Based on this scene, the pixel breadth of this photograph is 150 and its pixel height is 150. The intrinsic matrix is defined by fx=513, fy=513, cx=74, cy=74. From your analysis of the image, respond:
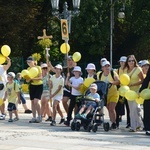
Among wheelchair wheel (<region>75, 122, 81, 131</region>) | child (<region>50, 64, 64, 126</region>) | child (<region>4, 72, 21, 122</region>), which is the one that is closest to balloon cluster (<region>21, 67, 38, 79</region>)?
child (<region>50, 64, 64, 126</region>)

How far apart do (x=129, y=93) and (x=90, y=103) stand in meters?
1.08

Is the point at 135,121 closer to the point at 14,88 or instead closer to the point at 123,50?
the point at 14,88

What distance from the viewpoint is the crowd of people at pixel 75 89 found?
43.9ft

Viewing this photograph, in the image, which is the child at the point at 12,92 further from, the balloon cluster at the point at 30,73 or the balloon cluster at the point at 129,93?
the balloon cluster at the point at 129,93

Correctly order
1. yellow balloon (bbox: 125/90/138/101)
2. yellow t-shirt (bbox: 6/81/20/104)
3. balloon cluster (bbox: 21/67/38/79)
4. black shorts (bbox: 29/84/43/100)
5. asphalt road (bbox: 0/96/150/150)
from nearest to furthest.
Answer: asphalt road (bbox: 0/96/150/150) → yellow balloon (bbox: 125/90/138/101) → balloon cluster (bbox: 21/67/38/79) → black shorts (bbox: 29/84/43/100) → yellow t-shirt (bbox: 6/81/20/104)

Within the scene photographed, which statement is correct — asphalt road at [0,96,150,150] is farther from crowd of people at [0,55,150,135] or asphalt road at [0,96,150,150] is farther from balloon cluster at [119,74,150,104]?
balloon cluster at [119,74,150,104]

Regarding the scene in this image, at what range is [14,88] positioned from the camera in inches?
618

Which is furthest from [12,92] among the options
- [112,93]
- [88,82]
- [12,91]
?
[112,93]

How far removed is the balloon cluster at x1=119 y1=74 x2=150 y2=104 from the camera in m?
12.4

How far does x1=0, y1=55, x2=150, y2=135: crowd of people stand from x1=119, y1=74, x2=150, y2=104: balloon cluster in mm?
189

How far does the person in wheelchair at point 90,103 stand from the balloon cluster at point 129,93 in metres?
0.66

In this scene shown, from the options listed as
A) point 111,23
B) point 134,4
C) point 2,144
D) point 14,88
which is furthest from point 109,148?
point 134,4

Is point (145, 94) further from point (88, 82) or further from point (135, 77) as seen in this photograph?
point (88, 82)

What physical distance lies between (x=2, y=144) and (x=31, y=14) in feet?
99.1
